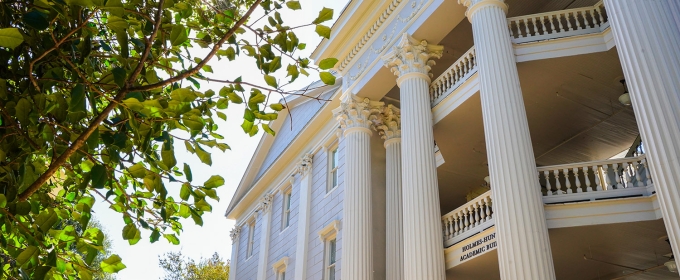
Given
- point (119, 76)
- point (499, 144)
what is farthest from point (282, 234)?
point (119, 76)

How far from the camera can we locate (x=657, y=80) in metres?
7.69

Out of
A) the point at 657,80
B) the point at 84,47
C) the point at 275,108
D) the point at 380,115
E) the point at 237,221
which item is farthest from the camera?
the point at 237,221

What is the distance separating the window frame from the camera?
18281 mm

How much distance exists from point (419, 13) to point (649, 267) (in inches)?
272

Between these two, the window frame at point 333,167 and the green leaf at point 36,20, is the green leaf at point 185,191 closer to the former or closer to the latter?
the green leaf at point 36,20

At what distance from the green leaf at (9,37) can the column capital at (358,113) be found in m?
12.6

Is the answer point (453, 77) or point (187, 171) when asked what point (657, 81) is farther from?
point (187, 171)

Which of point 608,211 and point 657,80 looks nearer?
point 657,80

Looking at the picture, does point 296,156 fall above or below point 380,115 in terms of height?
above

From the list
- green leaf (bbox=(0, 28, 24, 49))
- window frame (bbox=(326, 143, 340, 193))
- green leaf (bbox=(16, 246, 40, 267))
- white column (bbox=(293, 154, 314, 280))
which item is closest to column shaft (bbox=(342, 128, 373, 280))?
window frame (bbox=(326, 143, 340, 193))

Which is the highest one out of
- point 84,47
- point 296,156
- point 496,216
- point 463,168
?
point 296,156

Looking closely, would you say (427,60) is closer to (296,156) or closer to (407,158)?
(407,158)

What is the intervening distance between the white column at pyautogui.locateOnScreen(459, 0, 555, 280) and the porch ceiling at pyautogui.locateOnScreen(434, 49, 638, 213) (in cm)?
107

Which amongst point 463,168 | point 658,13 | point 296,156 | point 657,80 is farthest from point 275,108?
point 296,156
